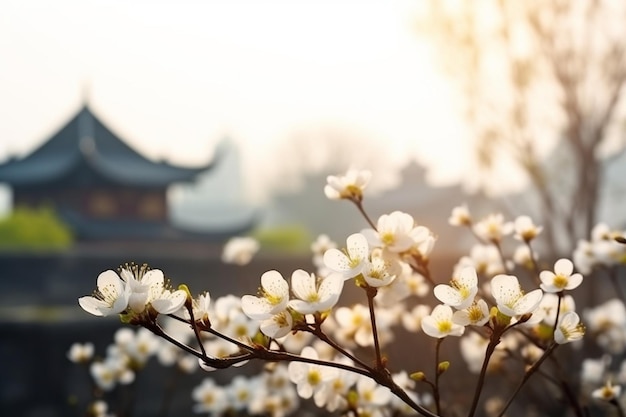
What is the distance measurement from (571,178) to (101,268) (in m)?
8.57

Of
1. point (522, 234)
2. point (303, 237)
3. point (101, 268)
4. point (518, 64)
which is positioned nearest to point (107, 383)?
point (522, 234)

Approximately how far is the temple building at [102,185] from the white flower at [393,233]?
20201 mm

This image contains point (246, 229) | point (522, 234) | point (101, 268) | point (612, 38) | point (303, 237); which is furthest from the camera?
point (303, 237)

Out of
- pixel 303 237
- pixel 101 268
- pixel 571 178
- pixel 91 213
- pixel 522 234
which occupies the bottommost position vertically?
pixel 522 234

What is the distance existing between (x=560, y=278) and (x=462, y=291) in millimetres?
312

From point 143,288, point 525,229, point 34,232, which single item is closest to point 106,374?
point 525,229

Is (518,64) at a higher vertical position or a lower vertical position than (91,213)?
lower

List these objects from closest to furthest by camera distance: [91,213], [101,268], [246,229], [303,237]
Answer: [101,268]
[91,213]
[246,229]
[303,237]

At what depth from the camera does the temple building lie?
21766 millimetres

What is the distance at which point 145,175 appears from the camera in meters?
23.2

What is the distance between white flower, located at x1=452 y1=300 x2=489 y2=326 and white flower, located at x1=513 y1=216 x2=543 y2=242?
32.0 inches

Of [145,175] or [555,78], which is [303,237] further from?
[555,78]

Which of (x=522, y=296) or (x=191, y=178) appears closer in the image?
(x=522, y=296)

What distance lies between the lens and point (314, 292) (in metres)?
1.54
